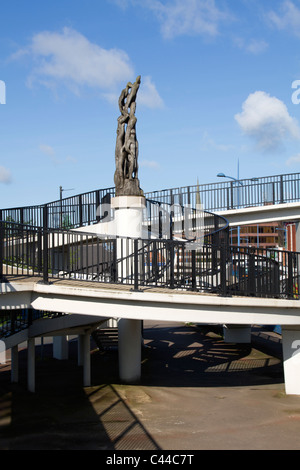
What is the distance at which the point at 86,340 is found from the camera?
1633 cm

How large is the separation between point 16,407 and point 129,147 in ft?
27.7

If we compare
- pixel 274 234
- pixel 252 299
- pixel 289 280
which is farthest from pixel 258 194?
pixel 274 234

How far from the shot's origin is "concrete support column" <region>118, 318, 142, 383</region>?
15891mm

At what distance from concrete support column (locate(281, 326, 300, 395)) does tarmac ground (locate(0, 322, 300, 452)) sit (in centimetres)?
47

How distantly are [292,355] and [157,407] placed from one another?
4.03 meters

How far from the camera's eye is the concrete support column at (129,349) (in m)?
15.9

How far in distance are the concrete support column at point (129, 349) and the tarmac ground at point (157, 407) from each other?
1.60 ft

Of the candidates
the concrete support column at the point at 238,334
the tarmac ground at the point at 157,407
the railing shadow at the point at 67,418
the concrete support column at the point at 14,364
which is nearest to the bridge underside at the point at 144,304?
the tarmac ground at the point at 157,407

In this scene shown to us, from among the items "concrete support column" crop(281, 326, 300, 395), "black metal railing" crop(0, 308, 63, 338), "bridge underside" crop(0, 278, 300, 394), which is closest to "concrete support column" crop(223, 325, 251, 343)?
"concrete support column" crop(281, 326, 300, 395)

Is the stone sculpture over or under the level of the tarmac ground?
over

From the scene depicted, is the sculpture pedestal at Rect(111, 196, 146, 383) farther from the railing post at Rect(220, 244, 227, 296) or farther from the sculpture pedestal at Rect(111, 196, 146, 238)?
the railing post at Rect(220, 244, 227, 296)

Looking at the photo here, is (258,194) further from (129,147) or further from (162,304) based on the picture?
(162,304)

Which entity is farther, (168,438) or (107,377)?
(107,377)
